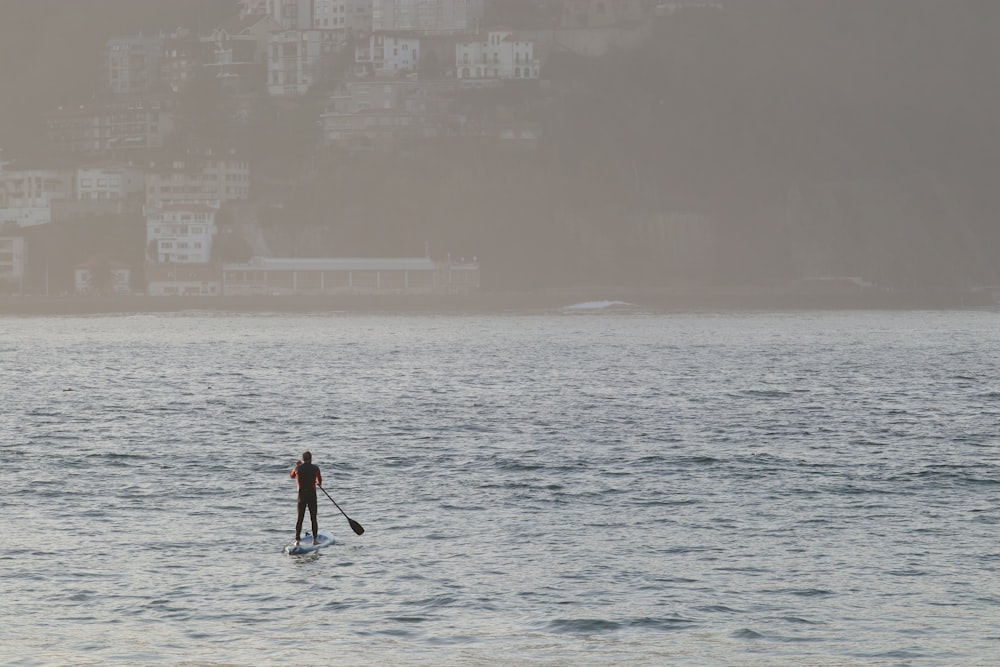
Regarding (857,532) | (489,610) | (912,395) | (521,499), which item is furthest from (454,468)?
(912,395)

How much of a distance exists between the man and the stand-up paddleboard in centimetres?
10

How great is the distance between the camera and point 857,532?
30.7 m

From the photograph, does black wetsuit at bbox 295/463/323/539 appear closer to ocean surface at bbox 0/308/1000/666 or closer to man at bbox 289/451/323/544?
man at bbox 289/451/323/544

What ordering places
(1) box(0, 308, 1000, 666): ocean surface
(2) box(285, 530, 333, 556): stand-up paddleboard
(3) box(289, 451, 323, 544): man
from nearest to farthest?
(1) box(0, 308, 1000, 666): ocean surface
(2) box(285, 530, 333, 556): stand-up paddleboard
(3) box(289, 451, 323, 544): man

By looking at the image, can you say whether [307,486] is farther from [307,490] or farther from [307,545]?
[307,545]

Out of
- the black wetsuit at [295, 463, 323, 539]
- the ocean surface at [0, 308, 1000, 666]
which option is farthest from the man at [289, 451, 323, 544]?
the ocean surface at [0, 308, 1000, 666]

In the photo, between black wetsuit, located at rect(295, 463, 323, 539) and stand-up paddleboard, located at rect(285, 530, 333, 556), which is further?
black wetsuit, located at rect(295, 463, 323, 539)

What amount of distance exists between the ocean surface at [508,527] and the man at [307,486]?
2.74ft

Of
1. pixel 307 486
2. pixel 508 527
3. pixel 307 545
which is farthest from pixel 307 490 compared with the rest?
pixel 508 527

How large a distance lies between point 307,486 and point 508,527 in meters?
4.96

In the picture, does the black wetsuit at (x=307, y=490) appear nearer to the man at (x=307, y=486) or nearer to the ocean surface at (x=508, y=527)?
the man at (x=307, y=486)

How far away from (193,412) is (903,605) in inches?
1668

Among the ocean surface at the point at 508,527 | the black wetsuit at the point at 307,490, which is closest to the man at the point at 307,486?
the black wetsuit at the point at 307,490

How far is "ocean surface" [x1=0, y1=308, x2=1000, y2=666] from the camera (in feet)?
73.3
